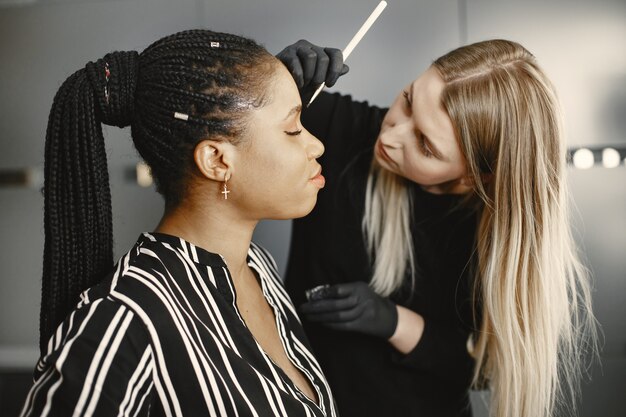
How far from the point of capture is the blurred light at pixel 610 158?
65.1 inches

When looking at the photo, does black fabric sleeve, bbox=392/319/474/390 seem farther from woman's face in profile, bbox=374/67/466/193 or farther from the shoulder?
the shoulder

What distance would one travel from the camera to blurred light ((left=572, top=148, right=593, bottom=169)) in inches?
65.5

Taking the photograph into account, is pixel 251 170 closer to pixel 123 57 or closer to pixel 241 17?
pixel 123 57

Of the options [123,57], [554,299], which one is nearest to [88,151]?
[123,57]

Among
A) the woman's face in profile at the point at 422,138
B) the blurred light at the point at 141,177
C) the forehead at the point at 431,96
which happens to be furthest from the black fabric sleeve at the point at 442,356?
the blurred light at the point at 141,177

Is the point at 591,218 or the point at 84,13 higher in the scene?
the point at 84,13

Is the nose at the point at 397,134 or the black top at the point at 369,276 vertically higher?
the nose at the point at 397,134

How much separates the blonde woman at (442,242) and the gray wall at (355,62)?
1.27 feet

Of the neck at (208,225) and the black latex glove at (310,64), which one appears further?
the black latex glove at (310,64)

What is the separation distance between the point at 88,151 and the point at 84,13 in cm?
101

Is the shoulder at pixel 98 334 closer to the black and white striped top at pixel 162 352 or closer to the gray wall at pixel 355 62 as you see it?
the black and white striped top at pixel 162 352

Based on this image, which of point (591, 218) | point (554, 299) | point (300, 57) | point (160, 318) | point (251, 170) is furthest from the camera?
point (591, 218)

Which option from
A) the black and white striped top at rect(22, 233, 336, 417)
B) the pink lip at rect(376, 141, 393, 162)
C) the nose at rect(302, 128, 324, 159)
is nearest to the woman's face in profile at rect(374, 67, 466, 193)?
the pink lip at rect(376, 141, 393, 162)

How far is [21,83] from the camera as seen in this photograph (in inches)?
69.9
